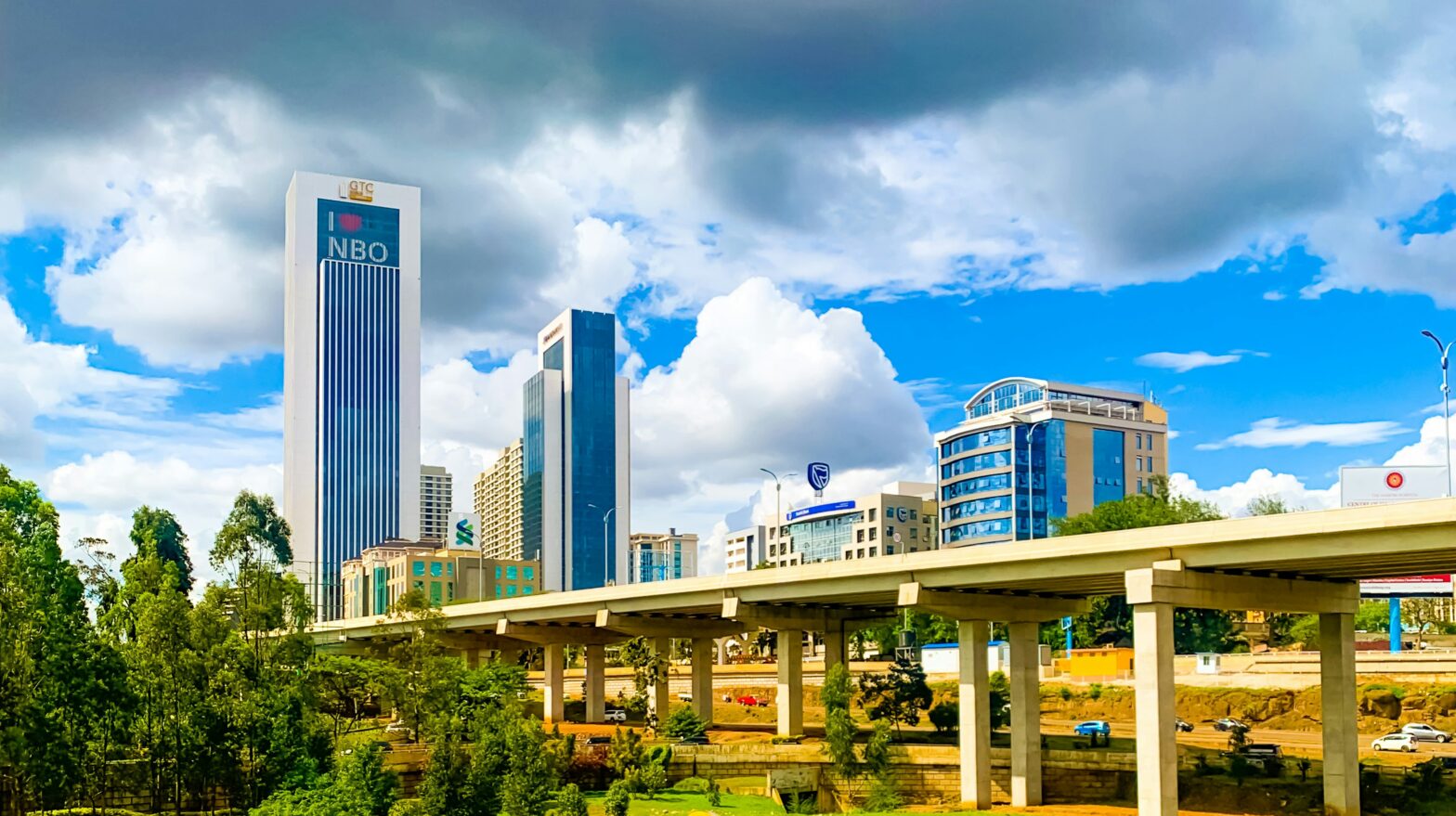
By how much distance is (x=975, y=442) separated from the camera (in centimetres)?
17500

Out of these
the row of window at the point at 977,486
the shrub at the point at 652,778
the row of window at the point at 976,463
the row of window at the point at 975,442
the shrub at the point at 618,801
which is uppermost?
the row of window at the point at 975,442

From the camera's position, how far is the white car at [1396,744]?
228ft

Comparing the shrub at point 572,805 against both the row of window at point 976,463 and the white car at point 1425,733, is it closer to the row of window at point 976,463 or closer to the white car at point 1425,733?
the white car at point 1425,733

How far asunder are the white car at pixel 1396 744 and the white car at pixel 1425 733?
187cm

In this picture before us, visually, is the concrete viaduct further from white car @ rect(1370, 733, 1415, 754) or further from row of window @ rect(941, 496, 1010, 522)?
row of window @ rect(941, 496, 1010, 522)

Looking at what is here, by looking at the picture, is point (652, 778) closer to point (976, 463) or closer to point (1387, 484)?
point (1387, 484)

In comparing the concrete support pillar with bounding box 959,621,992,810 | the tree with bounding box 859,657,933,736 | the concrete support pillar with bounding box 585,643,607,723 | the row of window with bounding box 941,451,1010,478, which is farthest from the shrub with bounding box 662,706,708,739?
the row of window with bounding box 941,451,1010,478

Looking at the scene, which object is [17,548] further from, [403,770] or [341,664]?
[341,664]

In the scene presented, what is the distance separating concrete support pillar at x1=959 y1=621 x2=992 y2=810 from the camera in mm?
62281

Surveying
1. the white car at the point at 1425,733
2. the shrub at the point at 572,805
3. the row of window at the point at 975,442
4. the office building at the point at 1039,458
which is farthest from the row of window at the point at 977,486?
the shrub at the point at 572,805

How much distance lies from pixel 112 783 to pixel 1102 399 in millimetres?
147324

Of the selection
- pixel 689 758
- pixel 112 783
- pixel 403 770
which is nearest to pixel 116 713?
pixel 112 783

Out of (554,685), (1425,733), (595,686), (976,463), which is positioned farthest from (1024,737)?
(976,463)

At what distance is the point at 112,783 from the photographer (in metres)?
54.3
